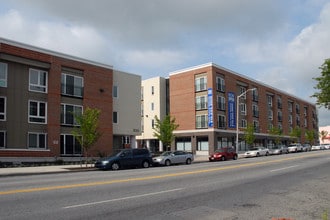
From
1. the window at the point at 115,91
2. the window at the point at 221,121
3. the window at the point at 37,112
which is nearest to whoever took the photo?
the window at the point at 37,112

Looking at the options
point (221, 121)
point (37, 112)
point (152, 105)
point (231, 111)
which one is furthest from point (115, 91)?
point (231, 111)

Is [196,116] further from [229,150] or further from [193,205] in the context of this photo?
[193,205]

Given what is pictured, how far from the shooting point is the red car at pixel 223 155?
40.5m

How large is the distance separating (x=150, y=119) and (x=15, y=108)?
3564cm

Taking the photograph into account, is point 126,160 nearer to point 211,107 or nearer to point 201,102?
point 211,107

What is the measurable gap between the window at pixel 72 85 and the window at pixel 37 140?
15.2ft

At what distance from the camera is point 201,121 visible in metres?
58.4

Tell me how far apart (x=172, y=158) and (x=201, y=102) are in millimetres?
26578

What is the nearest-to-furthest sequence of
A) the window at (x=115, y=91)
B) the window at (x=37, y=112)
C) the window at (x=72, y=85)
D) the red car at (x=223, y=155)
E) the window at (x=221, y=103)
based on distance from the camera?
the window at (x=37, y=112) → the window at (x=72, y=85) → the red car at (x=223, y=155) → the window at (x=115, y=91) → the window at (x=221, y=103)

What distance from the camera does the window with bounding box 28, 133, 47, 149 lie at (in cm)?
3306

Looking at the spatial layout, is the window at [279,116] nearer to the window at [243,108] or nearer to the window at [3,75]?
the window at [243,108]

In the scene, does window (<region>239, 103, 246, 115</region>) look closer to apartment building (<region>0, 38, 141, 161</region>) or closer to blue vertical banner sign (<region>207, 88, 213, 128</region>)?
blue vertical banner sign (<region>207, 88, 213, 128</region>)

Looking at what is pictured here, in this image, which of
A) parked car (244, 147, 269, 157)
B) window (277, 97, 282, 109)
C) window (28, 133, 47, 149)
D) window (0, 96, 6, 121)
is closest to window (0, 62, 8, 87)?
window (0, 96, 6, 121)

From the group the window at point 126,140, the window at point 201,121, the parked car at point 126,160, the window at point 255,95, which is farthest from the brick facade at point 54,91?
the window at point 255,95
